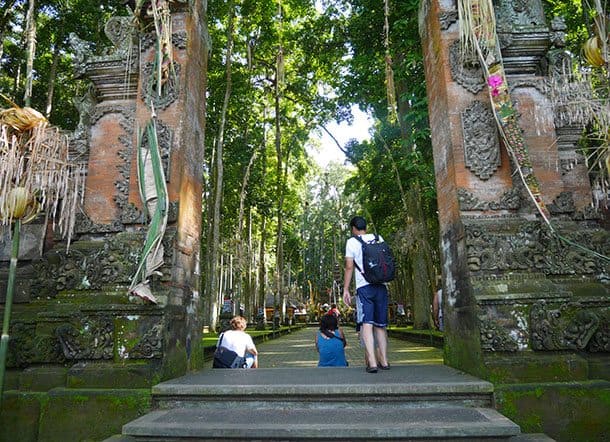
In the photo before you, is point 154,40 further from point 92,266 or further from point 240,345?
point 240,345

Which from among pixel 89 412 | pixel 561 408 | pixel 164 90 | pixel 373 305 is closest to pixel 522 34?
pixel 373 305

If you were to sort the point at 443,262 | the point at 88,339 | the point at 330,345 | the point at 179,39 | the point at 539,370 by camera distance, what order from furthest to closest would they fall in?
the point at 330,345, the point at 179,39, the point at 443,262, the point at 88,339, the point at 539,370

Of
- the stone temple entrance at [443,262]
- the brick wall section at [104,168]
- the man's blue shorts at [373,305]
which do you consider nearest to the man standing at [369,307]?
the man's blue shorts at [373,305]

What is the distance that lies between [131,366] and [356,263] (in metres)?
2.57

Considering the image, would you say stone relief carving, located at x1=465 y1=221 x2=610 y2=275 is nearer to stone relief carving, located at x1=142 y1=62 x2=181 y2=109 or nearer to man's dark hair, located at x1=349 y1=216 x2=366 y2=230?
man's dark hair, located at x1=349 y1=216 x2=366 y2=230

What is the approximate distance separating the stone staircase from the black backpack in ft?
3.31

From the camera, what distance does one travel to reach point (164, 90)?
5.31 m

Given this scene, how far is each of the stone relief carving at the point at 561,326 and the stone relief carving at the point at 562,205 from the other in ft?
3.96

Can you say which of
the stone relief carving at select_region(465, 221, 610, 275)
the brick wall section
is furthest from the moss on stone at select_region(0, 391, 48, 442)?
the stone relief carving at select_region(465, 221, 610, 275)

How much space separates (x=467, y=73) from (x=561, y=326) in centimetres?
292

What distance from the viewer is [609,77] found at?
3020mm

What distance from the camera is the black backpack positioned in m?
4.78

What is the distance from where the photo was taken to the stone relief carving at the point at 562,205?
4.91 meters

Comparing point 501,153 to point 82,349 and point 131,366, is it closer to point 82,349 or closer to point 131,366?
point 131,366
